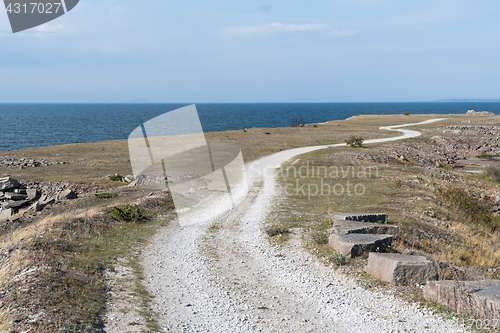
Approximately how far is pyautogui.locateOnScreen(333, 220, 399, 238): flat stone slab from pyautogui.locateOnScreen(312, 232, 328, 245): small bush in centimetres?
59

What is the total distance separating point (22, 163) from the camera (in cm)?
3906

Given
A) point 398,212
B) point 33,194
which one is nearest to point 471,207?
point 398,212

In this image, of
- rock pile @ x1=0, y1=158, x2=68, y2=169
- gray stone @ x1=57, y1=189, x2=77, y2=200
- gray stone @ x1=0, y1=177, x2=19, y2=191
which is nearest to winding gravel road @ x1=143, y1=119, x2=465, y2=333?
gray stone @ x1=57, y1=189, x2=77, y2=200

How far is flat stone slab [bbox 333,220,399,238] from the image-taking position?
13008 millimetres

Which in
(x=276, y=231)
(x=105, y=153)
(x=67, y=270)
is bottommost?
(x=276, y=231)

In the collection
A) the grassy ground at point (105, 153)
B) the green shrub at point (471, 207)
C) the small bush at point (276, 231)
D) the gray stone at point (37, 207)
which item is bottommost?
the green shrub at point (471, 207)

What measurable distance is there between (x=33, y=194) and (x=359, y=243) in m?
24.5

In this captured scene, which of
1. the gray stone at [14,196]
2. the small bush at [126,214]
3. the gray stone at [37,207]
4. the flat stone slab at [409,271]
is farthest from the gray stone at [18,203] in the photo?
the flat stone slab at [409,271]

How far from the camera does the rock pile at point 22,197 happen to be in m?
23.1

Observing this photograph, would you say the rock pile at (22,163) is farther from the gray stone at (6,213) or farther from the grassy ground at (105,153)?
the gray stone at (6,213)

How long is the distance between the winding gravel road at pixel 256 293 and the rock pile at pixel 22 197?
506 inches

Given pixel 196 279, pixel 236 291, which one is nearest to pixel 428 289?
pixel 236 291

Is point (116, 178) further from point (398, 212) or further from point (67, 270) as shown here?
point (398, 212)

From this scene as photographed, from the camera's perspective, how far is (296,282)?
1059 centimetres
